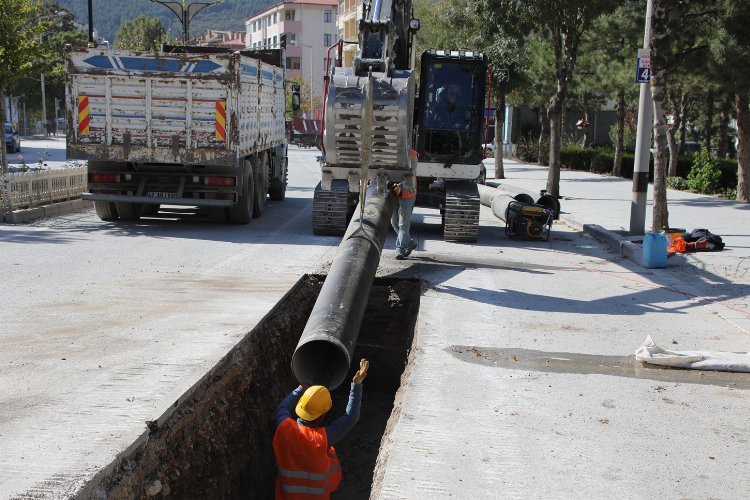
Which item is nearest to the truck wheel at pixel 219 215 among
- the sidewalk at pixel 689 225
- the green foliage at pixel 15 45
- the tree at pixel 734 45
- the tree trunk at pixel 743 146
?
the green foliage at pixel 15 45

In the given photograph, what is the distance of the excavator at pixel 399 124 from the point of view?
9438mm

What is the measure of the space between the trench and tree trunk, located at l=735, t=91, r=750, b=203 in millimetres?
16288

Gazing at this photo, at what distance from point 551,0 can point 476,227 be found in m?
8.03

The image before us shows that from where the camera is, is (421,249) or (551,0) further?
(551,0)

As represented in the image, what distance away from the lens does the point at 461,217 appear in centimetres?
1530

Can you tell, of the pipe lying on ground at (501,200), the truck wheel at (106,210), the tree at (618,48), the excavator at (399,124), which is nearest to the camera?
the excavator at (399,124)

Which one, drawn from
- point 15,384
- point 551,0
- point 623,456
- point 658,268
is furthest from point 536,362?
point 551,0

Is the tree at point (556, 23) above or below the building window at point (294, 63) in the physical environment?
below

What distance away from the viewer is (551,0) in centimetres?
2062

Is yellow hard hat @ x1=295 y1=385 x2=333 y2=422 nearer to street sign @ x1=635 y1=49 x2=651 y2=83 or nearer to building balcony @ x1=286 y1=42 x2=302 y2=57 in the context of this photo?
street sign @ x1=635 y1=49 x2=651 y2=83

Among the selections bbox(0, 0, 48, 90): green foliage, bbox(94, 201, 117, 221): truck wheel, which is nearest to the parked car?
bbox(0, 0, 48, 90): green foliage

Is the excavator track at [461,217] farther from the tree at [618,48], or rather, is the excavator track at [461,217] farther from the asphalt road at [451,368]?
the tree at [618,48]

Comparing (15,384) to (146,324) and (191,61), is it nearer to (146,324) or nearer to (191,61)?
(146,324)

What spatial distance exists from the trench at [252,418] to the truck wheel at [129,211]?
682cm
